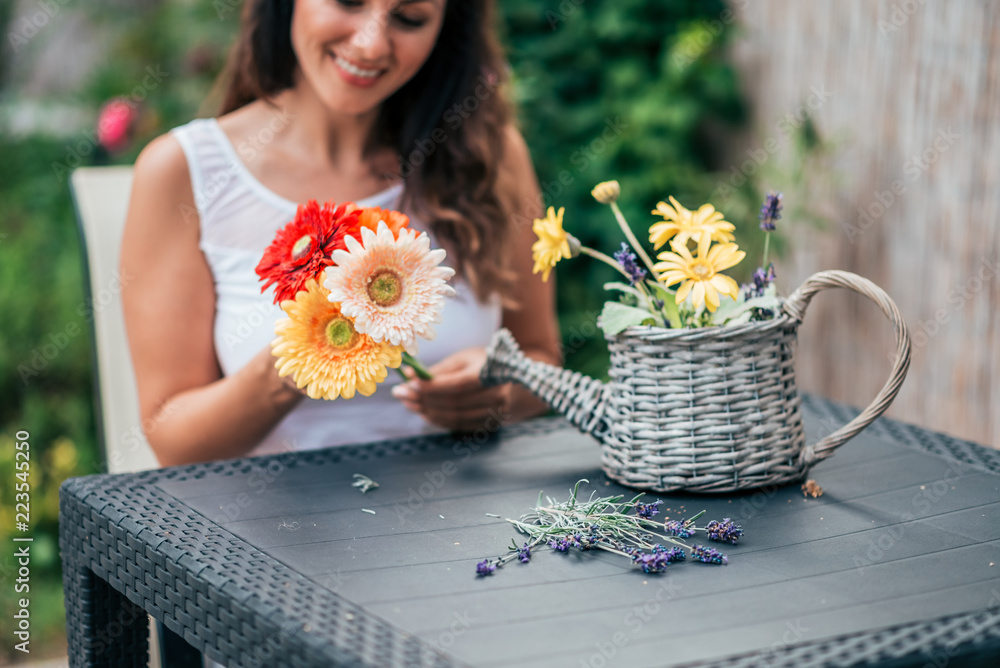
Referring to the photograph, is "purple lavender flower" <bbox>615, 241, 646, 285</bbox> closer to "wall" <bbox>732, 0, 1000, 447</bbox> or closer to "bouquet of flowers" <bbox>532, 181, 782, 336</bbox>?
"bouquet of flowers" <bbox>532, 181, 782, 336</bbox>

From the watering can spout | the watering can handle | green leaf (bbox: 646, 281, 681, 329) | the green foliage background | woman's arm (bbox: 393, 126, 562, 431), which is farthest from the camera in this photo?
the green foliage background

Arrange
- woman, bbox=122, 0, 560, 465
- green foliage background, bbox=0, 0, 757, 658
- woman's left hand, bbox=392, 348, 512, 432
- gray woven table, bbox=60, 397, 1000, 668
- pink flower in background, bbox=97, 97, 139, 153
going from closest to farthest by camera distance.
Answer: gray woven table, bbox=60, 397, 1000, 668 < woman's left hand, bbox=392, 348, 512, 432 < woman, bbox=122, 0, 560, 465 < green foliage background, bbox=0, 0, 757, 658 < pink flower in background, bbox=97, 97, 139, 153

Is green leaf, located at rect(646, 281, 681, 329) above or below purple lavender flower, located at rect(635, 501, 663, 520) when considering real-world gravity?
above

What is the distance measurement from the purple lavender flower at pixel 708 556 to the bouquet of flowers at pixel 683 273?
0.30 metres

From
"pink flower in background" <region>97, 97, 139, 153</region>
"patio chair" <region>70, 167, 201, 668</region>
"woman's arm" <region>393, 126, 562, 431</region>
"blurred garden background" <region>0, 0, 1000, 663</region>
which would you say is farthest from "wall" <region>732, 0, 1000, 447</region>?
"pink flower in background" <region>97, 97, 139, 153</region>

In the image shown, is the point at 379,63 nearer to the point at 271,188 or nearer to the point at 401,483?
the point at 271,188

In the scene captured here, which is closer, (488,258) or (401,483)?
(401,483)

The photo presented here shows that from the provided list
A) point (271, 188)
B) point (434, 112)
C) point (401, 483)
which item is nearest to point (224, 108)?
point (271, 188)

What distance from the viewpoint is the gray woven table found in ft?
2.90

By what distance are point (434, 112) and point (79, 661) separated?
1.25m

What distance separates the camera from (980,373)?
2.54 meters

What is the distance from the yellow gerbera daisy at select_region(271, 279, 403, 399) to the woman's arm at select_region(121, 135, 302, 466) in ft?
1.69

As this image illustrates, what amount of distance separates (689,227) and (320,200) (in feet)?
3.02

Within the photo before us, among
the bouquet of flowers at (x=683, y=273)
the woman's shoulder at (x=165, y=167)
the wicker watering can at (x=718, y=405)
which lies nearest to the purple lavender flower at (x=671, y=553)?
the wicker watering can at (x=718, y=405)
